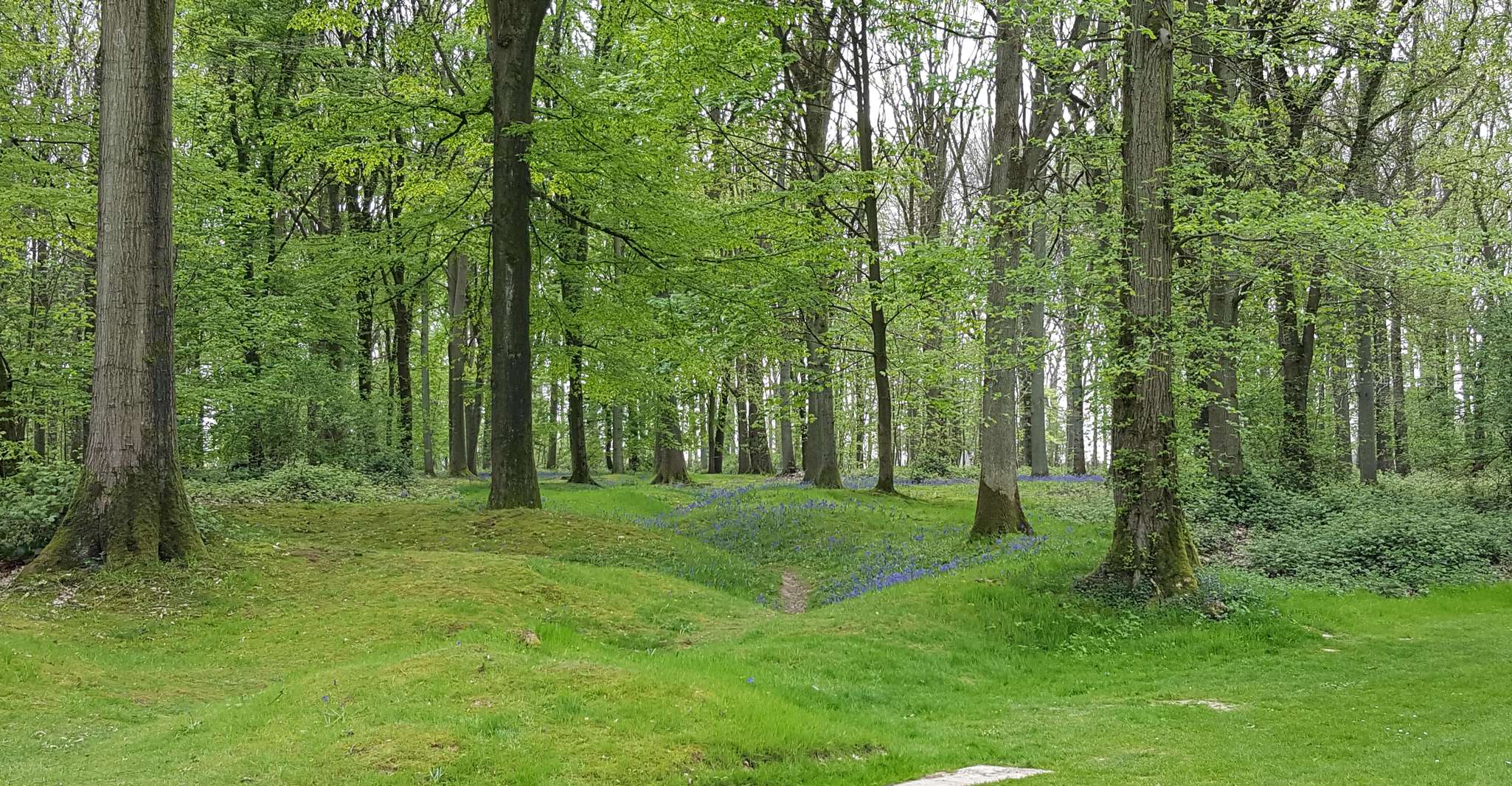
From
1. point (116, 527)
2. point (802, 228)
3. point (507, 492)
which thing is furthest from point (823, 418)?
point (116, 527)

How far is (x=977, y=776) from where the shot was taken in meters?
5.62

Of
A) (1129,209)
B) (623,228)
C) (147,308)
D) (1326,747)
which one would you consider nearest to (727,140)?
(623,228)

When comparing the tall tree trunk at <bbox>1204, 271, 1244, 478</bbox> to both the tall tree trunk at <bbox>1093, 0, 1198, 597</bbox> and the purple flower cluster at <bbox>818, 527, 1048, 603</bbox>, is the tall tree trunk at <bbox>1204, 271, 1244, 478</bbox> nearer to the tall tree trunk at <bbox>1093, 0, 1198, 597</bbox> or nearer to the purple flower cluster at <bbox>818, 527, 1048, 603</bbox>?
the purple flower cluster at <bbox>818, 527, 1048, 603</bbox>

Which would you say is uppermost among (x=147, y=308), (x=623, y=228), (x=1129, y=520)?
(x=623, y=228)

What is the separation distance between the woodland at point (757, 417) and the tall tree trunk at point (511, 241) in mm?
74

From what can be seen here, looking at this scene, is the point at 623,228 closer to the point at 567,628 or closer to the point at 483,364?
the point at 567,628

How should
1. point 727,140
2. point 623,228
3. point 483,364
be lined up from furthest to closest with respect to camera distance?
point 483,364
point 727,140
point 623,228

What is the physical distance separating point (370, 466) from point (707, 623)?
16.3m

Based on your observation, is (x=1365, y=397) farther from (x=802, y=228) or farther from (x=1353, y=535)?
(x=802, y=228)

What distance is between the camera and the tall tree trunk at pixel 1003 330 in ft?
48.6

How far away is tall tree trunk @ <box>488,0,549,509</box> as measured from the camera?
1505cm

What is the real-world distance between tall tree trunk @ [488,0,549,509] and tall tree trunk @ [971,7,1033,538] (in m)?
8.11

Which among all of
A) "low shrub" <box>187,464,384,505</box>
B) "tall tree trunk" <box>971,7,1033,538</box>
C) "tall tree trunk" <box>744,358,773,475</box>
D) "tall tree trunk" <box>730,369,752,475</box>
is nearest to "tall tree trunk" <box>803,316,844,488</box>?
"tall tree trunk" <box>971,7,1033,538</box>

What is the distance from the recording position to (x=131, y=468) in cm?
988
